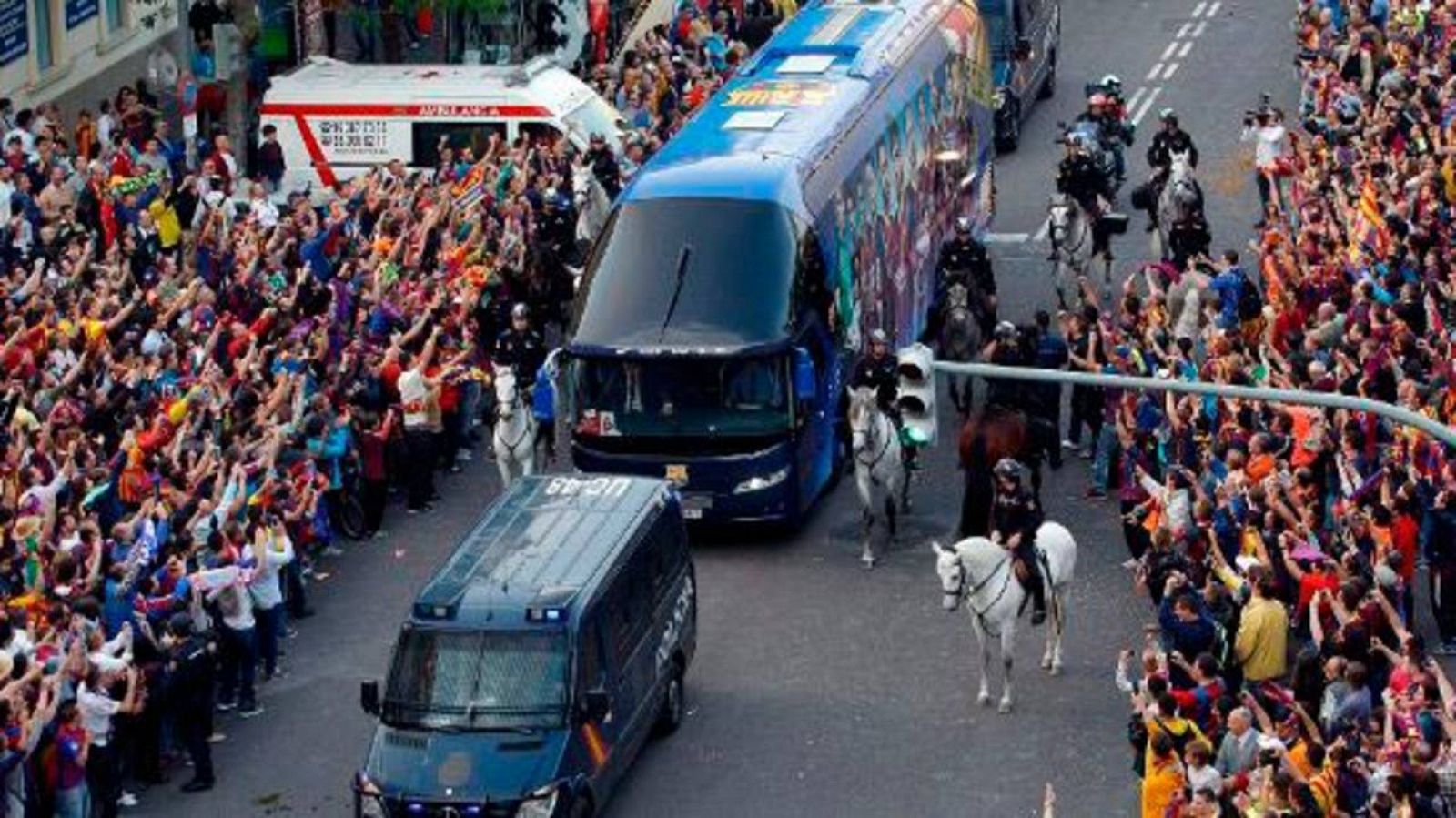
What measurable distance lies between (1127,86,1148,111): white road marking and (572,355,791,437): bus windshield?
21307mm

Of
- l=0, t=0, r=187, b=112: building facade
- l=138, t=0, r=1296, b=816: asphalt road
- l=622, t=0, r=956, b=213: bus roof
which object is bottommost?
l=138, t=0, r=1296, b=816: asphalt road

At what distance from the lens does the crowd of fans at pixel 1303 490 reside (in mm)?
27234

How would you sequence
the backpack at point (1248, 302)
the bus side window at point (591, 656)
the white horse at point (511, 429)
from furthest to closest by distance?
the backpack at point (1248, 302) < the white horse at point (511, 429) < the bus side window at point (591, 656)

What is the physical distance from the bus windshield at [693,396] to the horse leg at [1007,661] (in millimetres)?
4482

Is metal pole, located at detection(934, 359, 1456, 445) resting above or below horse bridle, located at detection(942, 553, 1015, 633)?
above

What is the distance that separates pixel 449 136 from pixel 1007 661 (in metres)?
17.3

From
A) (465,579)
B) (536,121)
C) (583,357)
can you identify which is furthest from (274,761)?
(536,121)

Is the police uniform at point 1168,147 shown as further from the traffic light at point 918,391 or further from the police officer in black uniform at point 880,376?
the traffic light at point 918,391

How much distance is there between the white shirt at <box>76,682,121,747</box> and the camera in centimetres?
2939

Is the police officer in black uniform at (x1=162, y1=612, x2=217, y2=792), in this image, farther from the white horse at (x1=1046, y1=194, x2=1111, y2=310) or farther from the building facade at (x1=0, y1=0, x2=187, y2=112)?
the building facade at (x1=0, y1=0, x2=187, y2=112)

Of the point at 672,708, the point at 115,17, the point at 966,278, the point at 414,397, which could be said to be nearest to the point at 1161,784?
the point at 672,708

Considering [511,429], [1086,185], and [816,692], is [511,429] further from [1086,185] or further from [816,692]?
[1086,185]

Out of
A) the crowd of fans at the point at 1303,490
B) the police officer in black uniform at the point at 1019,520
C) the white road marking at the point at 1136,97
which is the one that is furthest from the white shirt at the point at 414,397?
the white road marking at the point at 1136,97

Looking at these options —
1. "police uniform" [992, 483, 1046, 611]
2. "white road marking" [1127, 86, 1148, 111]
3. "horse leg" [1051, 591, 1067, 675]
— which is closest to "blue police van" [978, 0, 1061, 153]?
"white road marking" [1127, 86, 1148, 111]
